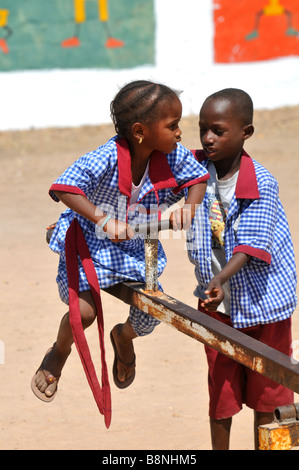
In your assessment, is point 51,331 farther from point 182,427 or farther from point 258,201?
point 258,201

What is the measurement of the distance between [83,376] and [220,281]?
6.89 ft

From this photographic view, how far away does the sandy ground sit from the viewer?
12.7ft

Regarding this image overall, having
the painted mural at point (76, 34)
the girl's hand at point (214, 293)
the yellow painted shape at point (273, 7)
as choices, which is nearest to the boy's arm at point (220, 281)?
the girl's hand at point (214, 293)

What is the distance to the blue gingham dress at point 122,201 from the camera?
2.72 metres

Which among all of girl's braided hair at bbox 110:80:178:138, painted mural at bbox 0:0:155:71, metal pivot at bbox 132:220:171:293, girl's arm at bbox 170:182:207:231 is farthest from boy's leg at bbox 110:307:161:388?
painted mural at bbox 0:0:155:71

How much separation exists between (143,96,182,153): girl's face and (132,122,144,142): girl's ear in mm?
15

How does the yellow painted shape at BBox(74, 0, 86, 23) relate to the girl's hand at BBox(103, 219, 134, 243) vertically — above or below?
above

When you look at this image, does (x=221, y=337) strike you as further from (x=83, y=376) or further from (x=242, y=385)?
(x=83, y=376)

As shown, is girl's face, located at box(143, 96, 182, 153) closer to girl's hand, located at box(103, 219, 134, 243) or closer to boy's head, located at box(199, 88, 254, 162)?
boy's head, located at box(199, 88, 254, 162)

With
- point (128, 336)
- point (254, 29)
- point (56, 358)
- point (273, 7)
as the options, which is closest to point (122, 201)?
point (128, 336)

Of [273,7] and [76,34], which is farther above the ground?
[273,7]

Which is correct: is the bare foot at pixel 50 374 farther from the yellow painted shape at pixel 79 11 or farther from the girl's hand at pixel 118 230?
the yellow painted shape at pixel 79 11

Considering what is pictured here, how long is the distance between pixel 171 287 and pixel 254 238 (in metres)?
3.00

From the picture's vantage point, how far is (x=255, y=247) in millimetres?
2703
